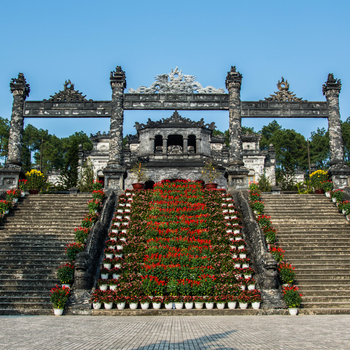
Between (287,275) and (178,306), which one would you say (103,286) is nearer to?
(178,306)

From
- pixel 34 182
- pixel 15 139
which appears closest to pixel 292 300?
pixel 34 182

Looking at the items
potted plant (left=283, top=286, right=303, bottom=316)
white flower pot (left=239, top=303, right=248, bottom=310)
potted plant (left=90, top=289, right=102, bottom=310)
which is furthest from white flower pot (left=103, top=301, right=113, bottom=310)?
potted plant (left=283, top=286, right=303, bottom=316)

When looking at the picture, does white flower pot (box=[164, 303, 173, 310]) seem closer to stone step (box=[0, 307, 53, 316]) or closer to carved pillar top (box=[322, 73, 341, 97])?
stone step (box=[0, 307, 53, 316])

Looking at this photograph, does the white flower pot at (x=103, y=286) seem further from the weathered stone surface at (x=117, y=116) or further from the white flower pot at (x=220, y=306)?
the weathered stone surface at (x=117, y=116)

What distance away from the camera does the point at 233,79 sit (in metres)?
19.6

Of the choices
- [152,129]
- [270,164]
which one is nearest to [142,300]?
[152,129]

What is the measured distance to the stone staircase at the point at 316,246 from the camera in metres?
9.94

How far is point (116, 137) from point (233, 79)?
7.16 m

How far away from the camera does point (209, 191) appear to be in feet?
55.8

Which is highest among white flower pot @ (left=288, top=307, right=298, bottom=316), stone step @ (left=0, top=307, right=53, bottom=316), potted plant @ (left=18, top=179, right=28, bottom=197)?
potted plant @ (left=18, top=179, right=28, bottom=197)

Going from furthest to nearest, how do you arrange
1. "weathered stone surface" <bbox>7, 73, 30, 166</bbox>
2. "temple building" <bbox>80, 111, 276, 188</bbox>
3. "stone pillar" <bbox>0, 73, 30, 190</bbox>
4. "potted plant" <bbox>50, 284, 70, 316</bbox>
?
"temple building" <bbox>80, 111, 276, 188</bbox>
"weathered stone surface" <bbox>7, 73, 30, 166</bbox>
"stone pillar" <bbox>0, 73, 30, 190</bbox>
"potted plant" <bbox>50, 284, 70, 316</bbox>

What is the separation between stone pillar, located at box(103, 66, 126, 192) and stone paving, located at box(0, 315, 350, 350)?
32.7ft

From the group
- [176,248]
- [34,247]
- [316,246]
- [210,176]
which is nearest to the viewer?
[176,248]

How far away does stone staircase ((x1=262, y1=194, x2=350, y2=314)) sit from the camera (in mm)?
9941
